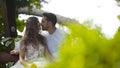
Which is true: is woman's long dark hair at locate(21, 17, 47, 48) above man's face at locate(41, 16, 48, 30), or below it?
below

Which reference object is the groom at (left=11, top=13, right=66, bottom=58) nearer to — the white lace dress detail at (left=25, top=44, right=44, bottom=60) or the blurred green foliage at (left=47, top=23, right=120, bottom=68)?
the white lace dress detail at (left=25, top=44, right=44, bottom=60)

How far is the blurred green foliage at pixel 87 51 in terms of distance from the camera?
86 centimetres

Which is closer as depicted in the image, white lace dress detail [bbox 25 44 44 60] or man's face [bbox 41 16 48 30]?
white lace dress detail [bbox 25 44 44 60]

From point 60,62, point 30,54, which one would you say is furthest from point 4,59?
point 60,62

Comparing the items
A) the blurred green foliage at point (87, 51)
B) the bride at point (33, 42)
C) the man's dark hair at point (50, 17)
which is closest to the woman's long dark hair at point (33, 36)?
the bride at point (33, 42)

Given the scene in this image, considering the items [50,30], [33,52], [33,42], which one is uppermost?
[50,30]

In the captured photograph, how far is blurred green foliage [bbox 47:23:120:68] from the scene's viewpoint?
865 millimetres

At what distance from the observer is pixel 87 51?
89 centimetres

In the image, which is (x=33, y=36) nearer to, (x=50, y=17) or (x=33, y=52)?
(x=33, y=52)

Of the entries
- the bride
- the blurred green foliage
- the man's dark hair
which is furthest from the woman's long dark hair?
the blurred green foliage

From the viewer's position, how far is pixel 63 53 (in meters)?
0.88

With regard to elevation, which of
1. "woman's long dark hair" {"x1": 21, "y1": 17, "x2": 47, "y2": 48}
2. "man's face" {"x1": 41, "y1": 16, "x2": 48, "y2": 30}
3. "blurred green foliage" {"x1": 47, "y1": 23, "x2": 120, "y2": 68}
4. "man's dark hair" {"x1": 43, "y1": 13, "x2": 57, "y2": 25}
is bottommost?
"blurred green foliage" {"x1": 47, "y1": 23, "x2": 120, "y2": 68}

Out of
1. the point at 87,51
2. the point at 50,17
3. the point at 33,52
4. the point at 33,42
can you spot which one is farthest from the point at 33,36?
the point at 87,51

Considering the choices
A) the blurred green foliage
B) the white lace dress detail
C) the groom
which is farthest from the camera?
the groom
